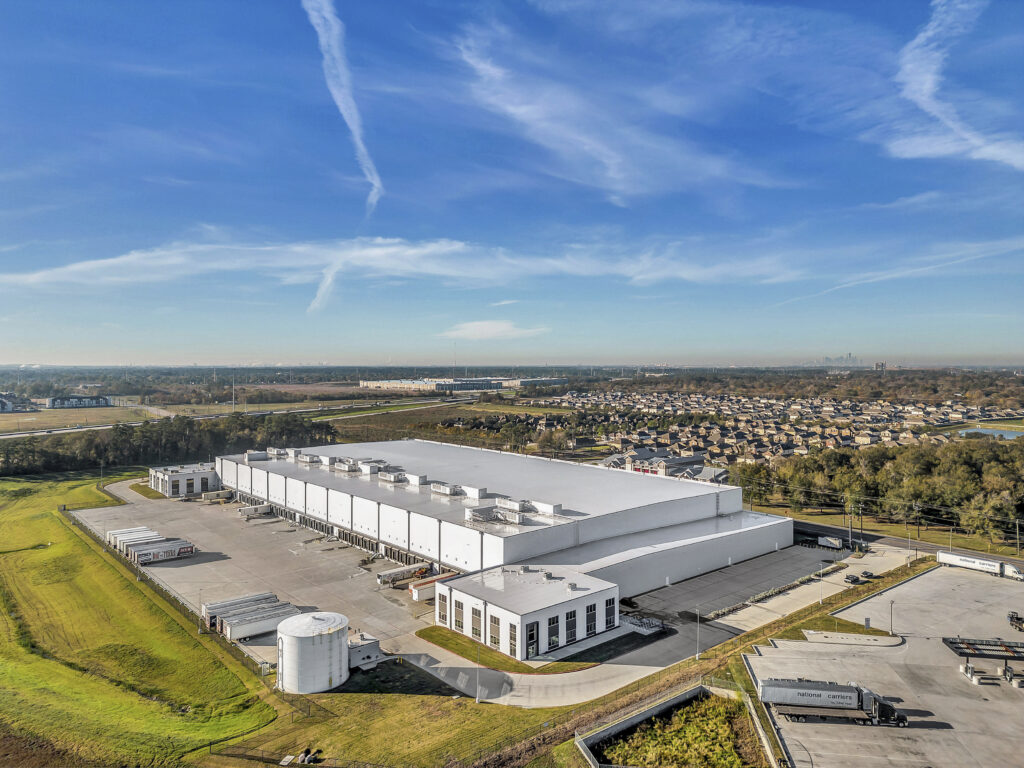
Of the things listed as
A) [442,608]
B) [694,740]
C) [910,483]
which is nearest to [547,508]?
[442,608]

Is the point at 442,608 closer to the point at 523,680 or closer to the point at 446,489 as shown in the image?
the point at 523,680

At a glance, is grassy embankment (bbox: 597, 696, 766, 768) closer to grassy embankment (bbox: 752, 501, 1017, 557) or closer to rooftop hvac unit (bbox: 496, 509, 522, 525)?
rooftop hvac unit (bbox: 496, 509, 522, 525)

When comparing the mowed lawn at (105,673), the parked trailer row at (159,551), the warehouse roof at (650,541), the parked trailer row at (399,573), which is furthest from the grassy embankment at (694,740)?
the parked trailer row at (159,551)

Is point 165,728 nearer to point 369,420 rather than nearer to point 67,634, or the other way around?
point 67,634

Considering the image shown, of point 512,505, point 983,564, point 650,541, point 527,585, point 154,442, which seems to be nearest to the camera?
point 527,585

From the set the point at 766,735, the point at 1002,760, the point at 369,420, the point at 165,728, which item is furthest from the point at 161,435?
the point at 1002,760

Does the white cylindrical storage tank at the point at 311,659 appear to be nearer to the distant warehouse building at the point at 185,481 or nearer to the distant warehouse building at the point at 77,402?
the distant warehouse building at the point at 185,481

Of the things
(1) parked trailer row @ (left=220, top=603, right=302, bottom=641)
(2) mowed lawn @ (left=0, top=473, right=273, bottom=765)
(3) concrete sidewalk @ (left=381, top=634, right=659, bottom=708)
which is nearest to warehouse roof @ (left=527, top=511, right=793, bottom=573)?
(3) concrete sidewalk @ (left=381, top=634, right=659, bottom=708)
